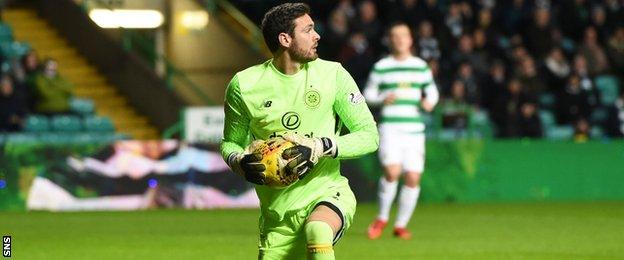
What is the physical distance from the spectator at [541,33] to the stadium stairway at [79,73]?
22.6ft

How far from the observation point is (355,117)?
24.3 feet

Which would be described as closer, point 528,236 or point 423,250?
point 423,250

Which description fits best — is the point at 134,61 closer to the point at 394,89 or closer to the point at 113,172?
the point at 113,172

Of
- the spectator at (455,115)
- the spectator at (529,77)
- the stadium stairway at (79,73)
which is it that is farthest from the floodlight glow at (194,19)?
the spectator at (529,77)

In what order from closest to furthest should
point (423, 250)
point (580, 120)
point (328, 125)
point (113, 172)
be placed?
point (328, 125) < point (423, 250) < point (113, 172) < point (580, 120)

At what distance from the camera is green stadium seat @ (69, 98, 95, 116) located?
21.1 metres

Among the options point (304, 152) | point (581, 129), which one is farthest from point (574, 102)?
point (304, 152)

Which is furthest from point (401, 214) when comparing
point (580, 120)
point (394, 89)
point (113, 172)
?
point (580, 120)

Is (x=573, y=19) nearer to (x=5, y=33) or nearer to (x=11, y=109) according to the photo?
(x=5, y=33)

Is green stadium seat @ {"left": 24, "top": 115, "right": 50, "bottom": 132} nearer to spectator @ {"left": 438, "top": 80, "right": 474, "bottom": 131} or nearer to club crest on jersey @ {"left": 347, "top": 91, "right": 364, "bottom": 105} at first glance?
spectator @ {"left": 438, "top": 80, "right": 474, "bottom": 131}

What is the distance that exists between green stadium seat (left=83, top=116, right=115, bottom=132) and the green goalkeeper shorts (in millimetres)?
13806

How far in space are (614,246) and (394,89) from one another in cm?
263

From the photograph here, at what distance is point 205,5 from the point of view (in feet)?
81.4

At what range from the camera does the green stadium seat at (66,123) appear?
2014 cm
